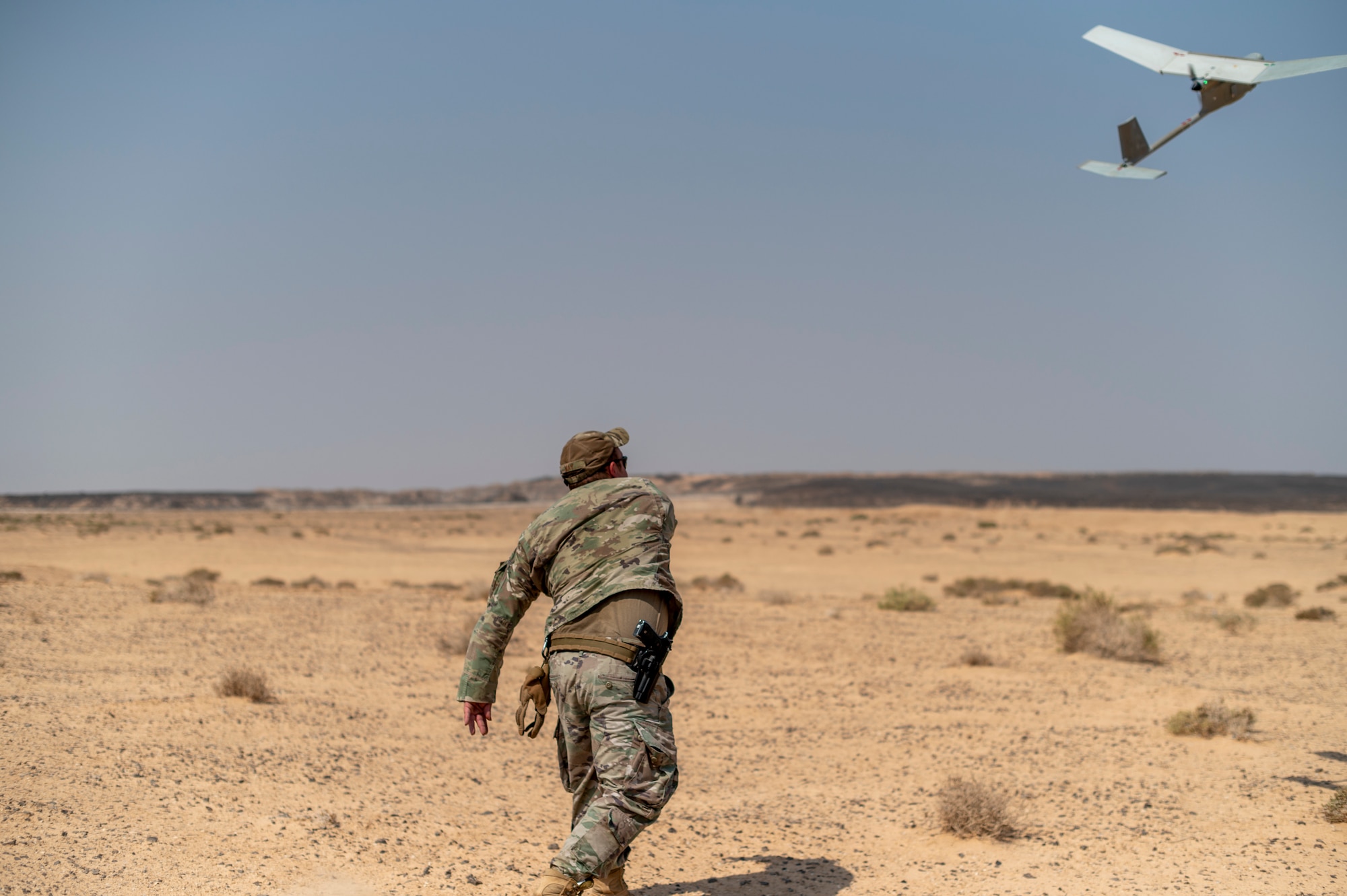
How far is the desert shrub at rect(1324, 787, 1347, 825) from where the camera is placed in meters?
6.16

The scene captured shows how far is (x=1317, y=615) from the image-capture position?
55.5 feet

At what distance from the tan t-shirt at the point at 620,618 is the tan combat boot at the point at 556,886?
3.17 feet

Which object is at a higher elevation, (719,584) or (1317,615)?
(1317,615)

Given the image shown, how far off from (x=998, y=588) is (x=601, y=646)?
71.1ft

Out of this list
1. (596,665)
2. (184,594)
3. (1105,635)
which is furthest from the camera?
(184,594)

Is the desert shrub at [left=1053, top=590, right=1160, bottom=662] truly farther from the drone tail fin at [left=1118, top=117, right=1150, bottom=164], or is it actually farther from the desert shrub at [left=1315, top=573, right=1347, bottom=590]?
the desert shrub at [left=1315, top=573, right=1347, bottom=590]

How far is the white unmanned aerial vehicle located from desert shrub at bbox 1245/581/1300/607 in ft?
53.0

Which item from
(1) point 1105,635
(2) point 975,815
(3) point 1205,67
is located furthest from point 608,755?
(1) point 1105,635

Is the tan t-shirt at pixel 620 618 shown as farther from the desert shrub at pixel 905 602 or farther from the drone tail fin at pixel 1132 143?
the desert shrub at pixel 905 602

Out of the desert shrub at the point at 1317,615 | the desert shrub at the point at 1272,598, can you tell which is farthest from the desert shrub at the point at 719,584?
the desert shrub at the point at 1317,615

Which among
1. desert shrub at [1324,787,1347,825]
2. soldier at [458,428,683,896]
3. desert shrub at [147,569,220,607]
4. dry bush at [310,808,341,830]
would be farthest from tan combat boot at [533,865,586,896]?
desert shrub at [147,569,220,607]

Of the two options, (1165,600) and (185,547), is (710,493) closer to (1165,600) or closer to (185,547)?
(185,547)

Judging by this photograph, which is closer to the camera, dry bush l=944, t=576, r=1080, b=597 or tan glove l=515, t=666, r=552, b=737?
tan glove l=515, t=666, r=552, b=737

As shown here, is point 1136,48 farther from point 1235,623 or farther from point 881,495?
point 881,495
